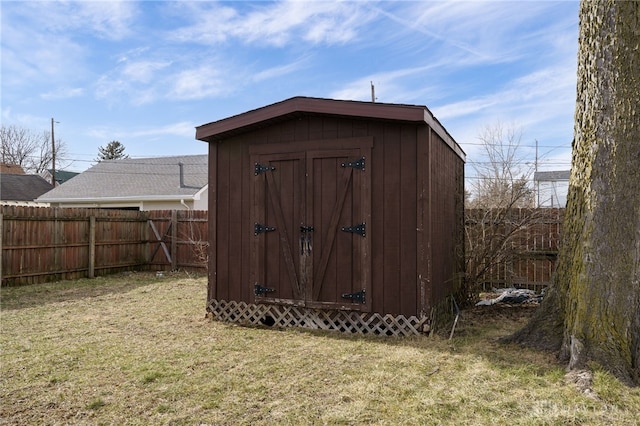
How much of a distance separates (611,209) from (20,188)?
26.9 metres

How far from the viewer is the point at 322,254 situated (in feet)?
16.3

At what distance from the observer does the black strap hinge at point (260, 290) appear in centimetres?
525

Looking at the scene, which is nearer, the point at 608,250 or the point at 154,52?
the point at 608,250

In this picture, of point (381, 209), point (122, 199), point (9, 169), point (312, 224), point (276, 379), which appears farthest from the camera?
point (9, 169)

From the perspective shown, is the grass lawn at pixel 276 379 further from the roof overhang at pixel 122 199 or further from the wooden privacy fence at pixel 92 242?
the roof overhang at pixel 122 199

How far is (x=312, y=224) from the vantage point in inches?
198

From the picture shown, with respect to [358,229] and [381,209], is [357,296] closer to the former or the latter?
[358,229]

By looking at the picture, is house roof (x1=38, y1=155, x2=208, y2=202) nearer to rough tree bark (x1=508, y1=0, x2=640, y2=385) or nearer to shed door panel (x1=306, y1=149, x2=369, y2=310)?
shed door panel (x1=306, y1=149, x2=369, y2=310)

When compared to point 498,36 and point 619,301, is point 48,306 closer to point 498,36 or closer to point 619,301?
point 619,301

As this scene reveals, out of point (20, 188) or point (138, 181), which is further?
point (20, 188)

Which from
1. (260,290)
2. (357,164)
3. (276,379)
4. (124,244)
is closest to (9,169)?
(124,244)

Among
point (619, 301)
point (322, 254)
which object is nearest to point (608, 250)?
point (619, 301)

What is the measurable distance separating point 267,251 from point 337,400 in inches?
102

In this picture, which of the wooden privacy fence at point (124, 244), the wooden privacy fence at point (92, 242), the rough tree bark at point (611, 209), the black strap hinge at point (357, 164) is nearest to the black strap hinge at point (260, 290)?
the black strap hinge at point (357, 164)
